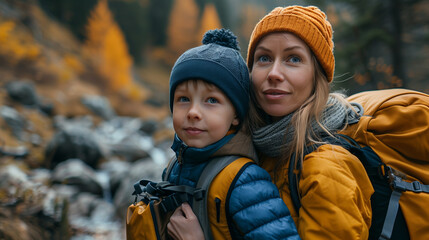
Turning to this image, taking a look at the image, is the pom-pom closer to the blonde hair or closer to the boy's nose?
the blonde hair

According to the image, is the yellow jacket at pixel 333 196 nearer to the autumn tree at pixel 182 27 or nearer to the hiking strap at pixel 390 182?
the hiking strap at pixel 390 182

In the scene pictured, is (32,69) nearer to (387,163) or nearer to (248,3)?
(387,163)

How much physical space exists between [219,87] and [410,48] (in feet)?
18.5

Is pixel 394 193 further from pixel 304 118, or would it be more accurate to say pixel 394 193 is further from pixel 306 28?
pixel 306 28

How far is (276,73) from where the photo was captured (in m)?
1.62

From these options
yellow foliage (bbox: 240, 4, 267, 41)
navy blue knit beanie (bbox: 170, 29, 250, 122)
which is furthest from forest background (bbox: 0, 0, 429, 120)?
navy blue knit beanie (bbox: 170, 29, 250, 122)

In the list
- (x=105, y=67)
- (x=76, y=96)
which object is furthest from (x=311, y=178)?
(x=105, y=67)

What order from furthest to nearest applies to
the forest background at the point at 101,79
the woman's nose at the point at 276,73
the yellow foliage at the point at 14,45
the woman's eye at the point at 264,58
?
the yellow foliage at the point at 14,45 → the forest background at the point at 101,79 → the woman's eye at the point at 264,58 → the woman's nose at the point at 276,73

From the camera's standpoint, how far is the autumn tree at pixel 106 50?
26.5 metres

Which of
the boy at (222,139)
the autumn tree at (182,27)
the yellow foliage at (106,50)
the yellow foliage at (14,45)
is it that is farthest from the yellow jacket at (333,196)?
the autumn tree at (182,27)

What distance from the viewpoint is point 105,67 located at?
26734 mm

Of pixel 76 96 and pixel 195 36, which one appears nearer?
pixel 76 96

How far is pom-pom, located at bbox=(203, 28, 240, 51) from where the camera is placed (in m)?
1.80

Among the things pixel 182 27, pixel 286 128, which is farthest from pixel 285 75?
pixel 182 27
